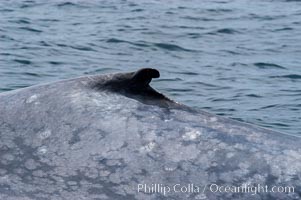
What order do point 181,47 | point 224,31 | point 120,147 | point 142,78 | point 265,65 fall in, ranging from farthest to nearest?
1. point 224,31
2. point 181,47
3. point 265,65
4. point 142,78
5. point 120,147

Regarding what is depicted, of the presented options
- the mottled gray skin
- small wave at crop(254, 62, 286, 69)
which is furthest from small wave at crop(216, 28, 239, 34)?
the mottled gray skin

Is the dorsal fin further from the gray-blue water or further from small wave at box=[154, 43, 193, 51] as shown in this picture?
small wave at box=[154, 43, 193, 51]

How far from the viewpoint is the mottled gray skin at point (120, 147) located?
396 cm

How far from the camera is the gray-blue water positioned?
1277 cm

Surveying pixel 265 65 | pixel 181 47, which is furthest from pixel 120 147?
pixel 181 47

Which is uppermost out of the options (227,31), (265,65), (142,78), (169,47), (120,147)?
(142,78)

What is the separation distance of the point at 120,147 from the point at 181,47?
1293cm

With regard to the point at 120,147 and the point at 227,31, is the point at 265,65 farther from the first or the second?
the point at 120,147

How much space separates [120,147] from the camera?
4109mm

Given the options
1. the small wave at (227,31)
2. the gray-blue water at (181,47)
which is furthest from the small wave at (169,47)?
the small wave at (227,31)

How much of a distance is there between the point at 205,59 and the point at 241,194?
1198 centimetres

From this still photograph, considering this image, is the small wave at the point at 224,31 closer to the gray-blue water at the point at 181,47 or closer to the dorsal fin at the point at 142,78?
the gray-blue water at the point at 181,47

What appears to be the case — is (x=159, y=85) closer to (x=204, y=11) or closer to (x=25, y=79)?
(x=25, y=79)

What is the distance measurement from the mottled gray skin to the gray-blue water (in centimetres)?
637
